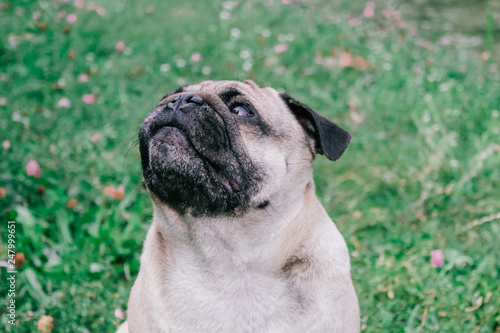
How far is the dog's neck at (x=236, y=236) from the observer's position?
2.73 m

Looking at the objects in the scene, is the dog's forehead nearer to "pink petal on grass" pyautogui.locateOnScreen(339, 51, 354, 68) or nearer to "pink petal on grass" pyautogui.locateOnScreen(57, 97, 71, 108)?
"pink petal on grass" pyautogui.locateOnScreen(57, 97, 71, 108)

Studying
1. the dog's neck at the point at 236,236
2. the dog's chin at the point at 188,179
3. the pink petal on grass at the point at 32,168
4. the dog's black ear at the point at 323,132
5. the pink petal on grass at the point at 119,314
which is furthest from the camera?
the pink petal on grass at the point at 32,168

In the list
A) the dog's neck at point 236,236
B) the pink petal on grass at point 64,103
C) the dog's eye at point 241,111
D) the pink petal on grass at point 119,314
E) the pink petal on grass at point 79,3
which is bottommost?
the pink petal on grass at point 119,314

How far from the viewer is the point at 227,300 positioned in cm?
272

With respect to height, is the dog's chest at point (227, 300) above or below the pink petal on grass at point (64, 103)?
above

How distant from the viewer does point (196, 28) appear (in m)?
7.12

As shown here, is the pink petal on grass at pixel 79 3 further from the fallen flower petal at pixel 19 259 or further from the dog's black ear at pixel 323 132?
the dog's black ear at pixel 323 132

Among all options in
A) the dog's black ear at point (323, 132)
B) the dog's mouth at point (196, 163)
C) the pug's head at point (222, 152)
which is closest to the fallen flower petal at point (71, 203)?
the pug's head at point (222, 152)

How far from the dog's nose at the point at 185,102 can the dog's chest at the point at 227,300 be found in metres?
0.87

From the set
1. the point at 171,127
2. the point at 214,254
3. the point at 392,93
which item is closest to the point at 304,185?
the point at 214,254

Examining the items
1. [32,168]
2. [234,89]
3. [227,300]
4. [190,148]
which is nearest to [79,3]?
[32,168]

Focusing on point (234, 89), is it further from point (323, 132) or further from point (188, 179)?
point (188, 179)

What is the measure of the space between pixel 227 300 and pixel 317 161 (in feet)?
9.08

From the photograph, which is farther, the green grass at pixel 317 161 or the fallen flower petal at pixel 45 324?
the green grass at pixel 317 161
